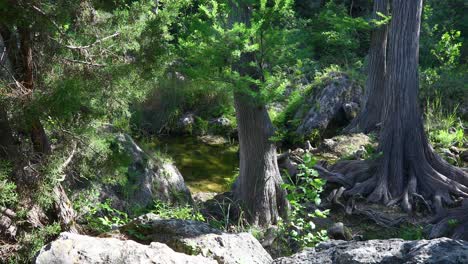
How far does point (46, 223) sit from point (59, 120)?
2.65ft

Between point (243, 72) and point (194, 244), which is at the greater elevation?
point (243, 72)

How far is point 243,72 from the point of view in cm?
688

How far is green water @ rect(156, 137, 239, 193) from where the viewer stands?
35.2ft

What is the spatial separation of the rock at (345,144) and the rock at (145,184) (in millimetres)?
4853

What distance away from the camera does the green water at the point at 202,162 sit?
10734 mm

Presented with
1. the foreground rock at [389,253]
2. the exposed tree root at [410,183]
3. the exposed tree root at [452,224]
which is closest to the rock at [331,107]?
the exposed tree root at [410,183]

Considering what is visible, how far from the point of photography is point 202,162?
12.3 metres

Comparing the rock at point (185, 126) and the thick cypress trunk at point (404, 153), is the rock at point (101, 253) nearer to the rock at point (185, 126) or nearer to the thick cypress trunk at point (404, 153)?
the thick cypress trunk at point (404, 153)

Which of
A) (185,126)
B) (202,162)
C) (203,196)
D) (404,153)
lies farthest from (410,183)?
(185,126)

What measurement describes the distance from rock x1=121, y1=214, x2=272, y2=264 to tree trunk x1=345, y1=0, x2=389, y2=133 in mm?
9066

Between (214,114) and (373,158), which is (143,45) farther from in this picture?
(214,114)

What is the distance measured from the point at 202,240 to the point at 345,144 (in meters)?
8.53

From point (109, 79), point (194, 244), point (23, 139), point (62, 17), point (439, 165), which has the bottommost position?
point (439, 165)

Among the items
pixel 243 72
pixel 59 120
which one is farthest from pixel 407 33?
pixel 59 120
